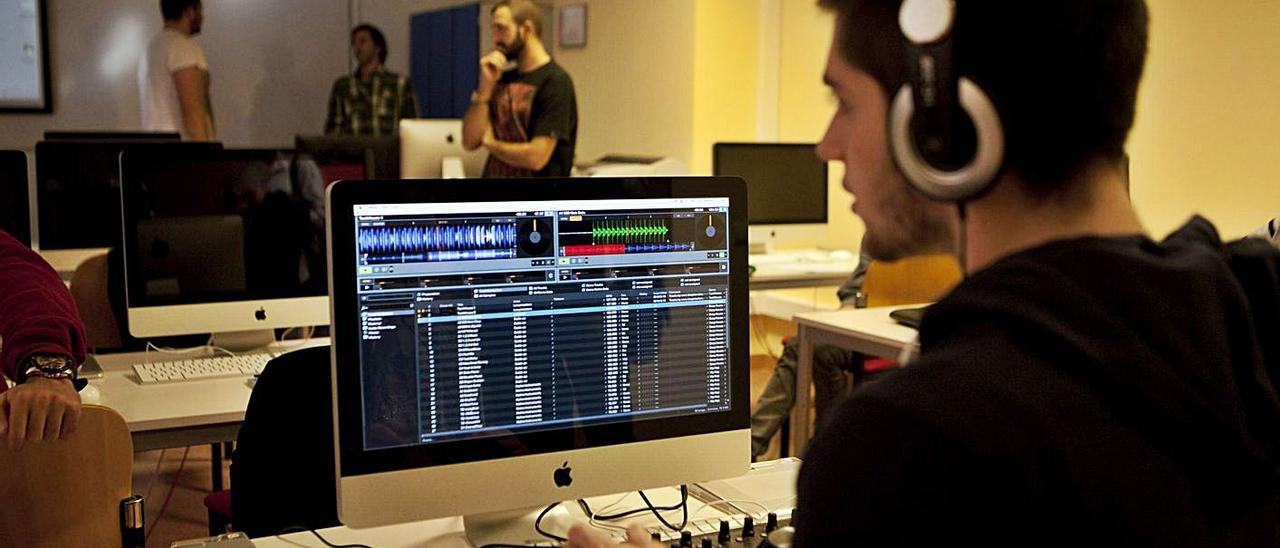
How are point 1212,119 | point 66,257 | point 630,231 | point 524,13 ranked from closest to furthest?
point 630,231
point 66,257
point 1212,119
point 524,13

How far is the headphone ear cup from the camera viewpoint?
0.73 meters

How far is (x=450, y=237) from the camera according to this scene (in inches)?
58.2

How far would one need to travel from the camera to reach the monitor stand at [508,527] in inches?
61.4

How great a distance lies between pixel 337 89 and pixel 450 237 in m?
6.58

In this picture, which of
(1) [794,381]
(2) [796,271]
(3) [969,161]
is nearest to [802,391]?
(1) [794,381]

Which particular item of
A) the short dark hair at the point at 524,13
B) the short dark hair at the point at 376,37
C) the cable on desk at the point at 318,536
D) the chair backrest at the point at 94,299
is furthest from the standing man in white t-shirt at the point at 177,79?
the cable on desk at the point at 318,536

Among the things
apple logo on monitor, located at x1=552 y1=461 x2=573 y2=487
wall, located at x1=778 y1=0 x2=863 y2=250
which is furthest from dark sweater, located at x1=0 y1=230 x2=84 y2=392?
wall, located at x1=778 y1=0 x2=863 y2=250

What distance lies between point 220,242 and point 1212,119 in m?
3.38

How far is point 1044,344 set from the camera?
686 mm

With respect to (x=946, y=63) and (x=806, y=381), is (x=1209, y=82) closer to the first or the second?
(x=806, y=381)

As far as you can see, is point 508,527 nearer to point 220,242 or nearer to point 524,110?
point 220,242

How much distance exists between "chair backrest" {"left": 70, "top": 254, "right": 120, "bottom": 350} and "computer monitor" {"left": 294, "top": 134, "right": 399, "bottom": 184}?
0.62m

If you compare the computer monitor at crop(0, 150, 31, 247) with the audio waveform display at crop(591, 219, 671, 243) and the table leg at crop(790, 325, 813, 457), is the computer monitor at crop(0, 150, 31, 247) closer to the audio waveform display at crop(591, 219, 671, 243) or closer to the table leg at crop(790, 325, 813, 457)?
the table leg at crop(790, 325, 813, 457)

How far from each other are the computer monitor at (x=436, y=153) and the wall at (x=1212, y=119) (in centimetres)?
251
